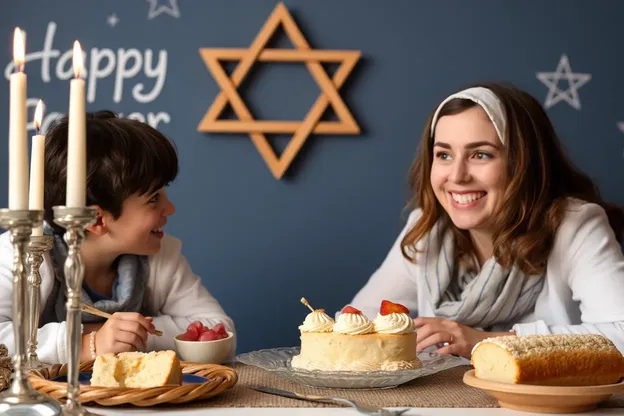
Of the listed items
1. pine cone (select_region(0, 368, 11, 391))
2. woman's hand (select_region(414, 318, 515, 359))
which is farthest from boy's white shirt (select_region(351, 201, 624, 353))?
pine cone (select_region(0, 368, 11, 391))

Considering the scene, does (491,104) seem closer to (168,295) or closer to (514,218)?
(514,218)

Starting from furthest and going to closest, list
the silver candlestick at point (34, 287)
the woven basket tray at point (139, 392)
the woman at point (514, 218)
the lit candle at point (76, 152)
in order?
the woman at point (514, 218), the silver candlestick at point (34, 287), the woven basket tray at point (139, 392), the lit candle at point (76, 152)

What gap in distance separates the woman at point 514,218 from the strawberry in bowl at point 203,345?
56 centimetres

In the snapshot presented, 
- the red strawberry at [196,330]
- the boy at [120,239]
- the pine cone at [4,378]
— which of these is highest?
the boy at [120,239]

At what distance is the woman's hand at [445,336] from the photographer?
1.62 meters

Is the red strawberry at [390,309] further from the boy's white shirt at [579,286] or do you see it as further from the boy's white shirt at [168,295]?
the boy's white shirt at [168,295]

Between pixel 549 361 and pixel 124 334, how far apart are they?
30.4 inches

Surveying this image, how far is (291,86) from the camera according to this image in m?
2.58

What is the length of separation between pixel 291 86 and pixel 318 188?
0.33 m

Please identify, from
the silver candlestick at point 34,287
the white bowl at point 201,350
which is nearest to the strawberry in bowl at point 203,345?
the white bowl at point 201,350

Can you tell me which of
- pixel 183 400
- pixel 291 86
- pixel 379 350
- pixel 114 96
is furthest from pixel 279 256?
pixel 183 400

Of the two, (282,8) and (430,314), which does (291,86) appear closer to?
(282,8)

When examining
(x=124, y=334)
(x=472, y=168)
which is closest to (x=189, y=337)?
(x=124, y=334)

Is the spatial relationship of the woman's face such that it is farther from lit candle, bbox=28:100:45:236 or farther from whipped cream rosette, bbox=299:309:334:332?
lit candle, bbox=28:100:45:236
